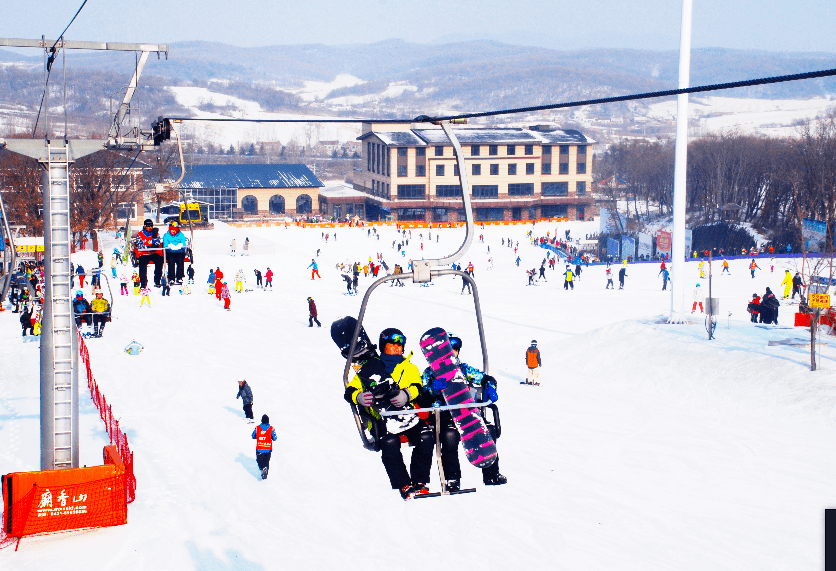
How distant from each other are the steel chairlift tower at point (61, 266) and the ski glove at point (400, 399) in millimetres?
8276

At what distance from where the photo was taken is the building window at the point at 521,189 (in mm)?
94562

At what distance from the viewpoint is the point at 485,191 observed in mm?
93438

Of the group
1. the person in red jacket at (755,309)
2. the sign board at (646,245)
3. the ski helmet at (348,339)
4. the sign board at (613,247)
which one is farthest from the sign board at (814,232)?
the ski helmet at (348,339)

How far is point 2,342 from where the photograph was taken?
92.6 feet

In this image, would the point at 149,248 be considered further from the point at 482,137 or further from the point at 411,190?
the point at 482,137

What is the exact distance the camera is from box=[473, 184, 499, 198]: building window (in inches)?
3652

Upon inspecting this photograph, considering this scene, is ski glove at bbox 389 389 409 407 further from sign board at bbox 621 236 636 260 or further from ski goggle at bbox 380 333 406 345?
sign board at bbox 621 236 636 260

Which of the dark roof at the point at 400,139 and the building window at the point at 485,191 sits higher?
the dark roof at the point at 400,139

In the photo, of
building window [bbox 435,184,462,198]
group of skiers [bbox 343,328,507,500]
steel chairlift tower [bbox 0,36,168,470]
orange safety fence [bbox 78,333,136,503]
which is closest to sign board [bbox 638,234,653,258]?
building window [bbox 435,184,462,198]

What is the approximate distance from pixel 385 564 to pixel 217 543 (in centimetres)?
285

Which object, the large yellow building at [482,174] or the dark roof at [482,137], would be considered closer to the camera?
the large yellow building at [482,174]

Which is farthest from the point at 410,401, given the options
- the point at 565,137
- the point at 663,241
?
the point at 565,137

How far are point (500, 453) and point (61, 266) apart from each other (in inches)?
363

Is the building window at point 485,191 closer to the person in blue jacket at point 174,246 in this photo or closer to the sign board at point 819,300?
the sign board at point 819,300
